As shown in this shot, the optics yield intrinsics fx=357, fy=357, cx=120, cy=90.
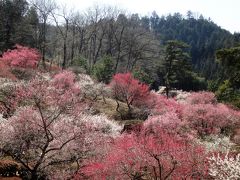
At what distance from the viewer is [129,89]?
3319cm

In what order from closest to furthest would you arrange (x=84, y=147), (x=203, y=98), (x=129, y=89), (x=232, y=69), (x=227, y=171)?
(x=227, y=171), (x=84, y=147), (x=232, y=69), (x=129, y=89), (x=203, y=98)

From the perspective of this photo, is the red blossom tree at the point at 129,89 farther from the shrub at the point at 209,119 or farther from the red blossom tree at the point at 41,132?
the red blossom tree at the point at 41,132

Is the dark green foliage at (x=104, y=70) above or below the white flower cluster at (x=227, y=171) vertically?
below

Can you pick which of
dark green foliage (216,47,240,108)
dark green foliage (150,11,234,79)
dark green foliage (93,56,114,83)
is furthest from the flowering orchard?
dark green foliage (150,11,234,79)

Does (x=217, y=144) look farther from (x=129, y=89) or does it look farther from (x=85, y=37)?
(x=85, y=37)

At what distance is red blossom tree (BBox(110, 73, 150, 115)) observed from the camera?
32969 mm

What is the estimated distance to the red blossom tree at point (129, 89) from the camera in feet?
108

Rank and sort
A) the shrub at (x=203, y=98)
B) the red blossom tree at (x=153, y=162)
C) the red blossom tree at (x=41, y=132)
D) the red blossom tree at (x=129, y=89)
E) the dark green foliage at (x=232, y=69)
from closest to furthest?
1. the red blossom tree at (x=153, y=162)
2. the red blossom tree at (x=41, y=132)
3. the dark green foliage at (x=232, y=69)
4. the red blossom tree at (x=129, y=89)
5. the shrub at (x=203, y=98)

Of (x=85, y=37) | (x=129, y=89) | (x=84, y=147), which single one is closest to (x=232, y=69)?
(x=129, y=89)

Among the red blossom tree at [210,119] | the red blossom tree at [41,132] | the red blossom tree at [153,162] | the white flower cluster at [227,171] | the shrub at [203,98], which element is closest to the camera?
the white flower cluster at [227,171]

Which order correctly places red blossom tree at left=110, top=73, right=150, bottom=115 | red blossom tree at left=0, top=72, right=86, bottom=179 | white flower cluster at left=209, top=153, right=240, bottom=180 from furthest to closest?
red blossom tree at left=110, top=73, right=150, bottom=115 < red blossom tree at left=0, top=72, right=86, bottom=179 < white flower cluster at left=209, top=153, right=240, bottom=180

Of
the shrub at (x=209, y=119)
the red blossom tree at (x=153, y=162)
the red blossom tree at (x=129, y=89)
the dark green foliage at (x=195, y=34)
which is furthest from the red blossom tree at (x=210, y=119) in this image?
the dark green foliage at (x=195, y=34)

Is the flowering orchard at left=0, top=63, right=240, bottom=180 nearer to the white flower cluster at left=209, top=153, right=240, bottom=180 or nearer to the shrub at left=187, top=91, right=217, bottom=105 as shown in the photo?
the white flower cluster at left=209, top=153, right=240, bottom=180

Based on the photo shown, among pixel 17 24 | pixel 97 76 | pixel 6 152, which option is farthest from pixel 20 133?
pixel 17 24
